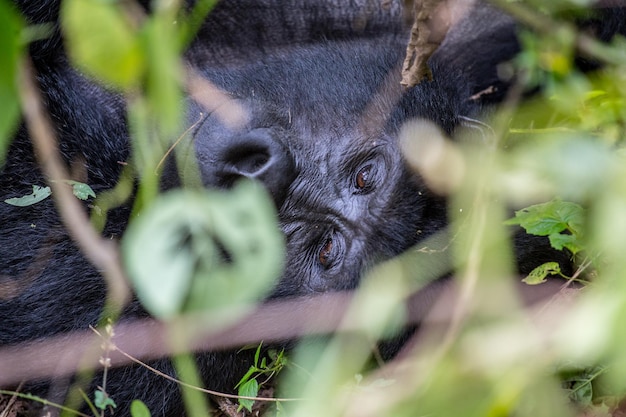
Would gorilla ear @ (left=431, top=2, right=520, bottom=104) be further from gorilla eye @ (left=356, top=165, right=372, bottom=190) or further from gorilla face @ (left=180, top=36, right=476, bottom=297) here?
gorilla eye @ (left=356, top=165, right=372, bottom=190)

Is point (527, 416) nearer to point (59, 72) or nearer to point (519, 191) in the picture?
point (519, 191)

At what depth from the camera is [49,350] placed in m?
2.13

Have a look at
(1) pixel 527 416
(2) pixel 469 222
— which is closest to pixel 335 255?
(2) pixel 469 222

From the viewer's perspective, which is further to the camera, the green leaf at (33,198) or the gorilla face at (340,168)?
the gorilla face at (340,168)

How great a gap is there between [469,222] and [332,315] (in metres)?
0.49

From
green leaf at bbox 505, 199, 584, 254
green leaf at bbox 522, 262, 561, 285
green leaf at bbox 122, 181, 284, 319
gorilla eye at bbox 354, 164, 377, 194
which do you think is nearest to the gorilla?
gorilla eye at bbox 354, 164, 377, 194

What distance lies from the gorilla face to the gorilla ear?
46 centimetres

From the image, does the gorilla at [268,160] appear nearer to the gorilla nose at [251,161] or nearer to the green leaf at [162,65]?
the gorilla nose at [251,161]

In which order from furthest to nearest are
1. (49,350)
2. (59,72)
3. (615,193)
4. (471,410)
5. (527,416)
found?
(59,72) < (49,350) < (527,416) < (615,193) < (471,410)

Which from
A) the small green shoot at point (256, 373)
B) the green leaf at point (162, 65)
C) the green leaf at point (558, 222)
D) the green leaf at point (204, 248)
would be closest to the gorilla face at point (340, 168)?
the small green shoot at point (256, 373)

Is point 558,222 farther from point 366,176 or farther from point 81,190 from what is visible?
point 81,190

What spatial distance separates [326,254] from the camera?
90.4 inches

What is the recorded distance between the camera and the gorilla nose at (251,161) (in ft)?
6.77

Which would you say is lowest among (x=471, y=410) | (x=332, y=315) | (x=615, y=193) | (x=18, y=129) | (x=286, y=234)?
(x=332, y=315)
